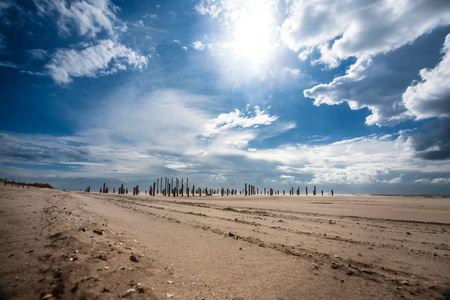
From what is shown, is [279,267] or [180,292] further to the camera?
[279,267]

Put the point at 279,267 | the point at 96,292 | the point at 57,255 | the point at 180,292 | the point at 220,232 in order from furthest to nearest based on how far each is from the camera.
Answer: the point at 220,232
the point at 279,267
the point at 57,255
the point at 180,292
the point at 96,292

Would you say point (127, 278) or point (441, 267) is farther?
point (441, 267)

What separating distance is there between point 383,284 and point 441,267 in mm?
2028

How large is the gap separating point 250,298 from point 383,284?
7.92ft

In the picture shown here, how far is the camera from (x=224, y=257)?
15.3 ft

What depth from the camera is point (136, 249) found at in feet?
15.3

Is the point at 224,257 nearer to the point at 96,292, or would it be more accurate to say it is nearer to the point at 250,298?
the point at 250,298

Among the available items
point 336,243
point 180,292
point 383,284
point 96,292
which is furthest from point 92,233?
point 336,243

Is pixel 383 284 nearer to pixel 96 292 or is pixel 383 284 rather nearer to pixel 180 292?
pixel 180 292

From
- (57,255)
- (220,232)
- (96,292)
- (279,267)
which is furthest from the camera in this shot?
(220,232)

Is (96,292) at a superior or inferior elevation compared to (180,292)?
superior

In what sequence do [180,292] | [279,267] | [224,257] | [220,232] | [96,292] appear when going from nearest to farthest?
[96,292] → [180,292] → [279,267] → [224,257] → [220,232]

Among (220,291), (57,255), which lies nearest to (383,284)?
(220,291)

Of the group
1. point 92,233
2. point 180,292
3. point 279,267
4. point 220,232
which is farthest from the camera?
point 220,232
